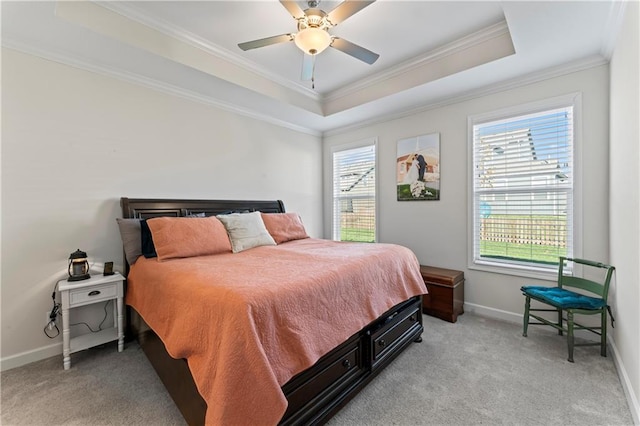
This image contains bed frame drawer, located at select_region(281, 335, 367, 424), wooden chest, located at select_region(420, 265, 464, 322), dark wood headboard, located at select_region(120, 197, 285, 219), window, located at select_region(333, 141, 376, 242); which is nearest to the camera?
bed frame drawer, located at select_region(281, 335, 367, 424)

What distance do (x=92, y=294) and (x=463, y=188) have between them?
3.95 meters

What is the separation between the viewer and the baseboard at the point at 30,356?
2.15m

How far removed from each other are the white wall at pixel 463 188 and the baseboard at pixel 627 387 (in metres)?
0.80

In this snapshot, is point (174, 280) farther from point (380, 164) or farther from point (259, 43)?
point (380, 164)

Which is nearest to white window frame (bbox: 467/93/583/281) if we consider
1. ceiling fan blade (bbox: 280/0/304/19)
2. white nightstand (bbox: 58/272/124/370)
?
ceiling fan blade (bbox: 280/0/304/19)

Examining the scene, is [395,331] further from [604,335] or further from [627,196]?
[627,196]

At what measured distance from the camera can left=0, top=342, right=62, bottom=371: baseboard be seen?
2.15m

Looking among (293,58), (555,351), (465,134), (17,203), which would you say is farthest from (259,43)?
(555,351)

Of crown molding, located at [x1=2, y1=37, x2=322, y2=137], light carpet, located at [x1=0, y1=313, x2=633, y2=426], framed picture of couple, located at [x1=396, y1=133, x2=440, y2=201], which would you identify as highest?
crown molding, located at [x1=2, y1=37, x2=322, y2=137]

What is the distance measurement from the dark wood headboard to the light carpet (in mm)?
1293

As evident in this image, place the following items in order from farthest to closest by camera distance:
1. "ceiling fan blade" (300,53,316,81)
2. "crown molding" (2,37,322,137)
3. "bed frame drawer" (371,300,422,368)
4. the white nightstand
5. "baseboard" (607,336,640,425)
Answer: "ceiling fan blade" (300,53,316,81)
"crown molding" (2,37,322,137)
the white nightstand
"bed frame drawer" (371,300,422,368)
"baseboard" (607,336,640,425)

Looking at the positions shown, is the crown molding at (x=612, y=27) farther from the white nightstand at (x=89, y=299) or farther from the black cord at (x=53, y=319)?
the black cord at (x=53, y=319)

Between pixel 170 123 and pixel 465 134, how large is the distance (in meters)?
3.51

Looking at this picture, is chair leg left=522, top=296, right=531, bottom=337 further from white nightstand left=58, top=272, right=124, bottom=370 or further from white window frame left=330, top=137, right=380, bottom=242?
white nightstand left=58, top=272, right=124, bottom=370
